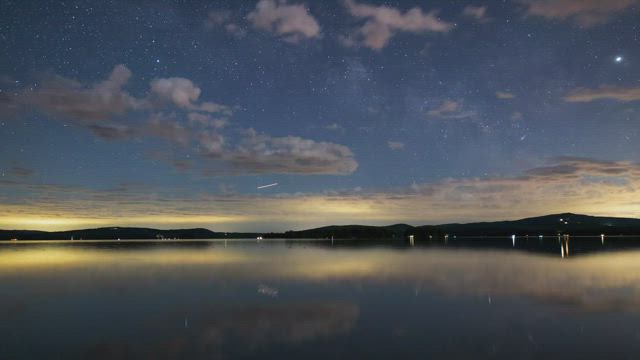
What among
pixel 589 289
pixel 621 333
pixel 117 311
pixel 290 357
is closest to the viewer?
pixel 290 357

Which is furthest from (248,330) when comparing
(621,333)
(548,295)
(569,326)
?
(548,295)

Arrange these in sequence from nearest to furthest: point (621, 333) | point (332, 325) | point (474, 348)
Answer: point (474, 348) < point (621, 333) < point (332, 325)

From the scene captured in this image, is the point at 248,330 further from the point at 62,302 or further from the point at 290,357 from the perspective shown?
the point at 62,302

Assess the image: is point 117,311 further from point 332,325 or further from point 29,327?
point 332,325

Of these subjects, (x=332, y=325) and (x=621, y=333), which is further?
(x=332, y=325)

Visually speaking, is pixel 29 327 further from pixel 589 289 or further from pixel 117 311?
pixel 589 289

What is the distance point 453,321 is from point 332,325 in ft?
20.5

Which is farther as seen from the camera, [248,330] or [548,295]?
[548,295]

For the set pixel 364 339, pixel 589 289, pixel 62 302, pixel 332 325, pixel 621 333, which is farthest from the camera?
pixel 589 289

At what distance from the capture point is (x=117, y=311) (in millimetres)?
28141

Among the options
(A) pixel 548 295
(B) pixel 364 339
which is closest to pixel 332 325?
(B) pixel 364 339

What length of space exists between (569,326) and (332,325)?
→ 11.0 meters

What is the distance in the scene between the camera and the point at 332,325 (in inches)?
908

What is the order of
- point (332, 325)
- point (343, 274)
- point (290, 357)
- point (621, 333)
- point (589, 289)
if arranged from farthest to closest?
point (343, 274)
point (589, 289)
point (332, 325)
point (621, 333)
point (290, 357)
